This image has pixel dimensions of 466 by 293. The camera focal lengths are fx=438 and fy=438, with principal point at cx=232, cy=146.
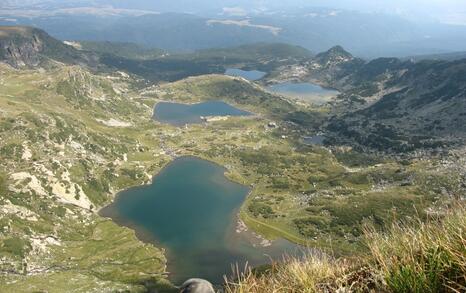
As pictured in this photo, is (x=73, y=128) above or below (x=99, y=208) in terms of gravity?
above

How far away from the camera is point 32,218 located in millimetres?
128750

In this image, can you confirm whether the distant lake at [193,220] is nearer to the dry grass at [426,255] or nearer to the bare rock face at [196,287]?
the dry grass at [426,255]

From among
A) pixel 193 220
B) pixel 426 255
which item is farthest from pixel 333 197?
pixel 426 255

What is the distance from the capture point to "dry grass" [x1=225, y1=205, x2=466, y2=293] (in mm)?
7766

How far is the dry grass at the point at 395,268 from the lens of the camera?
7.77 metres

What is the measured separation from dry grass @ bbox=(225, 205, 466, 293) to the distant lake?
85.2 metres

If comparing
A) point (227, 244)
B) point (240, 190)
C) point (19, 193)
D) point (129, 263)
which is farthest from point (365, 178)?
point (19, 193)

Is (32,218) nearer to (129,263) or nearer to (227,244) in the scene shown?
(129,263)

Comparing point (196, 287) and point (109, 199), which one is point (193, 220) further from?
point (196, 287)

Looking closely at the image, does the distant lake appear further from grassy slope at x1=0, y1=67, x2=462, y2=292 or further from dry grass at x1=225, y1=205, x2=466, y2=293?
dry grass at x1=225, y1=205, x2=466, y2=293

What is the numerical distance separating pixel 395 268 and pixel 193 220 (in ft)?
441

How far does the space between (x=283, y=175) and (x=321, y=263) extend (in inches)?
7254

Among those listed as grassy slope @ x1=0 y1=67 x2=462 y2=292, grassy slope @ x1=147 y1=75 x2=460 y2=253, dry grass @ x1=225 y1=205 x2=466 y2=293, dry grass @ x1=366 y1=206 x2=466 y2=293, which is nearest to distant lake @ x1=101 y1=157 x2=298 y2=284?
grassy slope @ x1=0 y1=67 x2=462 y2=292

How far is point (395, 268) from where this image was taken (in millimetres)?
8445
